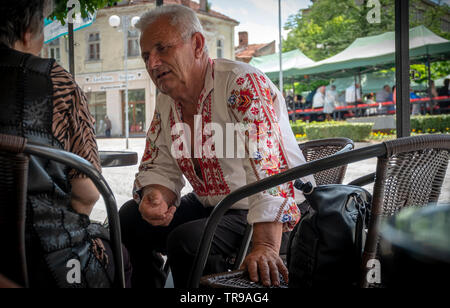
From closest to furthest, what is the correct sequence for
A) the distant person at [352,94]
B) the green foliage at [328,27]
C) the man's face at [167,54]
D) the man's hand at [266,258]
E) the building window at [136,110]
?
the man's hand at [266,258]
the man's face at [167,54]
the distant person at [352,94]
the green foliage at [328,27]
the building window at [136,110]

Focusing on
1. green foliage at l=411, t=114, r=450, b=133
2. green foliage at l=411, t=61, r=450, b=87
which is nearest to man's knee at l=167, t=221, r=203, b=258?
green foliage at l=411, t=114, r=450, b=133

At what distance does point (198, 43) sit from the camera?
1742 mm

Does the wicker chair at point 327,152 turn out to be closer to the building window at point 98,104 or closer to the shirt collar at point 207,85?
the shirt collar at point 207,85

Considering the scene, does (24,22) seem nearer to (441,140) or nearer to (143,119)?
(441,140)

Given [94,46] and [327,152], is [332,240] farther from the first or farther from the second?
[94,46]

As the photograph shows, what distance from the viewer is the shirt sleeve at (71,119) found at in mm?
1061

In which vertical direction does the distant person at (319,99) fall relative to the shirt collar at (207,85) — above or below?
above

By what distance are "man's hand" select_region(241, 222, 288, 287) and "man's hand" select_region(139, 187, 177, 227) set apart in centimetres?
49

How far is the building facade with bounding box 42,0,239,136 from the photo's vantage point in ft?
80.5

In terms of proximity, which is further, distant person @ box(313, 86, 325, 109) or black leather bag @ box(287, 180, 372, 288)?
distant person @ box(313, 86, 325, 109)

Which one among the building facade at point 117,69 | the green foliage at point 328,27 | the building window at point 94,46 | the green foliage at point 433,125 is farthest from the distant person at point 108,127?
the green foliage at point 433,125

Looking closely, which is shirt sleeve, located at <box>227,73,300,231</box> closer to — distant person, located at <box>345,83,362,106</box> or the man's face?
the man's face
